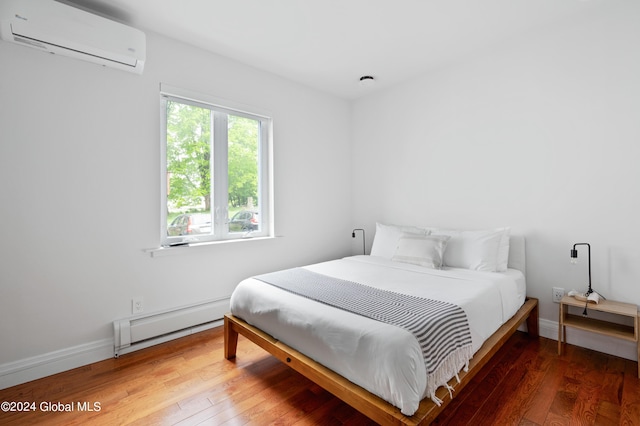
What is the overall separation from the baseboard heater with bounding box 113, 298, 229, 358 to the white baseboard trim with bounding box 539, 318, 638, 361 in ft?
9.52

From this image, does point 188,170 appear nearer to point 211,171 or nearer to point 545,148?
point 211,171

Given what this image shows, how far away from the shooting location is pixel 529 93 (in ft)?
8.82

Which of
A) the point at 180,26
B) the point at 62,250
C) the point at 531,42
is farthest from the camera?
the point at 531,42

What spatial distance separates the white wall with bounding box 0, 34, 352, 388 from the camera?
6.63ft

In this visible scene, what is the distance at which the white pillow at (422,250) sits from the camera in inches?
108

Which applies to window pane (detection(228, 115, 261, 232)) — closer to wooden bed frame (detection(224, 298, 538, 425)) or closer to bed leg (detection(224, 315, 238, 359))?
bed leg (detection(224, 315, 238, 359))

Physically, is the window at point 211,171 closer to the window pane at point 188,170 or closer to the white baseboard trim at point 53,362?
the window pane at point 188,170

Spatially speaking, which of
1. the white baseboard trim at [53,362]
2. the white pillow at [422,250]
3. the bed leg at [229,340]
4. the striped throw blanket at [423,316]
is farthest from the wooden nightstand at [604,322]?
the white baseboard trim at [53,362]

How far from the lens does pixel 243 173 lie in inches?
127

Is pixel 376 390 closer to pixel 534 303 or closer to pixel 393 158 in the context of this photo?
pixel 534 303

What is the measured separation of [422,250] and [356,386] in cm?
161

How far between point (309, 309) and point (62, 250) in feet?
6.08

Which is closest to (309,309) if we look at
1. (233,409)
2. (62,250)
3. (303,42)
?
(233,409)

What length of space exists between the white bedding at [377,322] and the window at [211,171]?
960 millimetres
